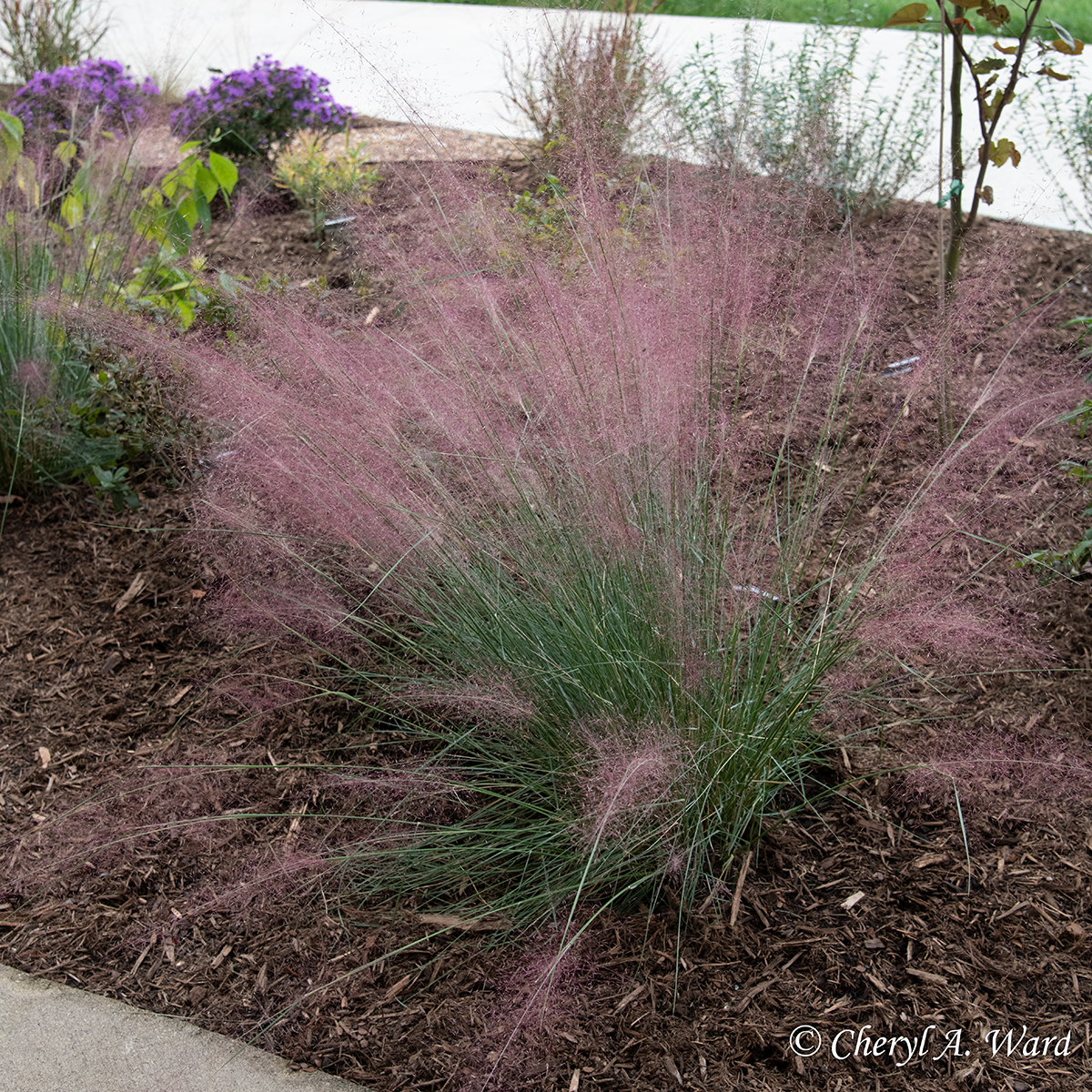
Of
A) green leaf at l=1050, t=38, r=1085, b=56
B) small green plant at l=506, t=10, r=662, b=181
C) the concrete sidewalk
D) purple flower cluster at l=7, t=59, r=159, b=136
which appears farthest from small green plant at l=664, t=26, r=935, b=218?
purple flower cluster at l=7, t=59, r=159, b=136

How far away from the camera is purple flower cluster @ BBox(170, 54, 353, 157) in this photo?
4.52 meters

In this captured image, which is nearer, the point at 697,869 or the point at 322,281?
the point at 697,869

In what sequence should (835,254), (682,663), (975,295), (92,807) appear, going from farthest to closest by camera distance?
(835,254) < (92,807) < (975,295) < (682,663)

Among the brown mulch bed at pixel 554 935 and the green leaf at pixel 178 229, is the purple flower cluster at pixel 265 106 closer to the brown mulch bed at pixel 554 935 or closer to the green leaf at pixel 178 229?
the green leaf at pixel 178 229

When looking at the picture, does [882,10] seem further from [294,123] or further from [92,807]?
[92,807]

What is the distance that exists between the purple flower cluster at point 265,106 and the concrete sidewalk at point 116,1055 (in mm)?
3878

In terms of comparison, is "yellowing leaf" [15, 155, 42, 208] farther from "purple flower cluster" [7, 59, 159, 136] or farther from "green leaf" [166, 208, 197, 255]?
"purple flower cluster" [7, 59, 159, 136]

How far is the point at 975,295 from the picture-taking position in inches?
66.2

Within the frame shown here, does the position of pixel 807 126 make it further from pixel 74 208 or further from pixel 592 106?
pixel 74 208

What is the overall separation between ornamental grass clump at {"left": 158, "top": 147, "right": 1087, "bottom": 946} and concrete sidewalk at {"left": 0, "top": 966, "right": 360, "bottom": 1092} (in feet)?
1.07

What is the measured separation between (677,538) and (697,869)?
0.51m

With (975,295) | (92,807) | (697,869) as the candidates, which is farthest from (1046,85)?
(92,807)

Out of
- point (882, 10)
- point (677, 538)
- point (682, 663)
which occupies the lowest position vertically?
point (682, 663)

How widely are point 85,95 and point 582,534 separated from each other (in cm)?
387
